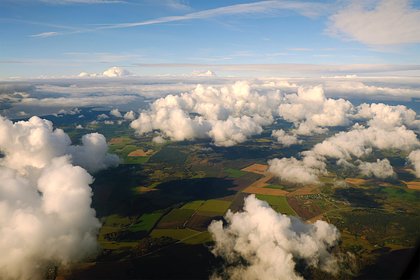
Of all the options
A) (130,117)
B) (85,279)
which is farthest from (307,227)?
(130,117)

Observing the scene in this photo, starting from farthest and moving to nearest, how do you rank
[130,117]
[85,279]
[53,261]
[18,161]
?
1. [130,117]
2. [18,161]
3. [53,261]
4. [85,279]

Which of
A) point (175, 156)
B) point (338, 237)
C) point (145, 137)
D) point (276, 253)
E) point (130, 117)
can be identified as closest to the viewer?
point (276, 253)

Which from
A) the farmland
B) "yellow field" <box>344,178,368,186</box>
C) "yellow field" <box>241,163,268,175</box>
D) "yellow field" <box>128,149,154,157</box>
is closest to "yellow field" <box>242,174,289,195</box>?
the farmland

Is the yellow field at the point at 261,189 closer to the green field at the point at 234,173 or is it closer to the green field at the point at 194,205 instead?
the green field at the point at 234,173

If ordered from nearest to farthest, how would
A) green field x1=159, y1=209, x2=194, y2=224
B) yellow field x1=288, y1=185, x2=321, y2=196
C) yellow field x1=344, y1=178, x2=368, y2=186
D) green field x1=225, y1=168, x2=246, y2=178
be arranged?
green field x1=159, y1=209, x2=194, y2=224, yellow field x1=288, y1=185, x2=321, y2=196, yellow field x1=344, y1=178, x2=368, y2=186, green field x1=225, y1=168, x2=246, y2=178

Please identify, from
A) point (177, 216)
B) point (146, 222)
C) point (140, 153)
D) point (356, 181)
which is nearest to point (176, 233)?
point (146, 222)

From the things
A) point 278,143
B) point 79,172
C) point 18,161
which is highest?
point 79,172

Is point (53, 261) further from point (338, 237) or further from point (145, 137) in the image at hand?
point (145, 137)

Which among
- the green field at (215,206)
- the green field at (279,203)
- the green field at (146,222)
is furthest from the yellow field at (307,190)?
the green field at (146,222)

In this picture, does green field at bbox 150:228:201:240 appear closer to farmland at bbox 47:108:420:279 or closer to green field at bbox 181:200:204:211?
farmland at bbox 47:108:420:279
